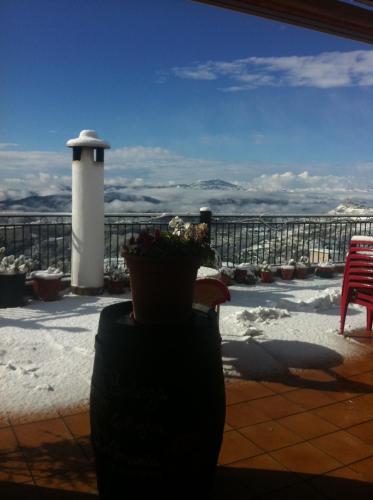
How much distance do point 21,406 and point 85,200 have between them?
11.4 ft

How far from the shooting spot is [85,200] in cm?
582

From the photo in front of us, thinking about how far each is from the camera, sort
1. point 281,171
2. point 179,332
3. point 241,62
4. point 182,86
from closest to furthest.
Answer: point 179,332 → point 241,62 → point 281,171 → point 182,86

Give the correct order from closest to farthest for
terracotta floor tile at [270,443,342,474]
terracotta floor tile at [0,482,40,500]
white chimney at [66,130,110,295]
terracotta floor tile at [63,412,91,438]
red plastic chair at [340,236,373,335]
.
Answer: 1. terracotta floor tile at [0,482,40,500]
2. terracotta floor tile at [270,443,342,474]
3. terracotta floor tile at [63,412,91,438]
4. red plastic chair at [340,236,373,335]
5. white chimney at [66,130,110,295]

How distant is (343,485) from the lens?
2.10 m

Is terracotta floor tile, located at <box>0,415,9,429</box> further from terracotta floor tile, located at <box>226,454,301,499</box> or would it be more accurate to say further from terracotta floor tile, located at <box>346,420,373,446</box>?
terracotta floor tile, located at <box>346,420,373,446</box>

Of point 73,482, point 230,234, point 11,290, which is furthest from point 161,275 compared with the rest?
point 230,234

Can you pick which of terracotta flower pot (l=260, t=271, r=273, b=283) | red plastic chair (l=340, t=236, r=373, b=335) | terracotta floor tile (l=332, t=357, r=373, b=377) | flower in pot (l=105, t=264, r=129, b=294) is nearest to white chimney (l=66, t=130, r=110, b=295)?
flower in pot (l=105, t=264, r=129, b=294)

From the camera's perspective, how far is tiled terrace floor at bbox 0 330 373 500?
2047mm

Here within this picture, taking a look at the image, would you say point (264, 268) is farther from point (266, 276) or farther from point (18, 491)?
point (18, 491)

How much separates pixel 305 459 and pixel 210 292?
60.1 inches

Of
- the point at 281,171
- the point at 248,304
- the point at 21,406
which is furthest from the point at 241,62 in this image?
the point at 21,406

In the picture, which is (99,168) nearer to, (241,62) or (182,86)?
(241,62)

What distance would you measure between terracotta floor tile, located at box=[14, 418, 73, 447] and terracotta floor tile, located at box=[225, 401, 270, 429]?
2.98ft

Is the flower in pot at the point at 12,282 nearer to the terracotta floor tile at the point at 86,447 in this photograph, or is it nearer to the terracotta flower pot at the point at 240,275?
the terracotta flower pot at the point at 240,275
